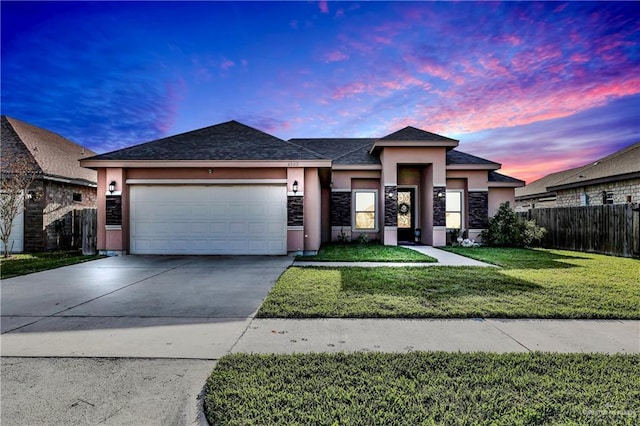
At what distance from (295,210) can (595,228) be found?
1106cm

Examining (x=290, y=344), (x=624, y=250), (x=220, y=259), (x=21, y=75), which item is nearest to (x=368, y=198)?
(x=220, y=259)

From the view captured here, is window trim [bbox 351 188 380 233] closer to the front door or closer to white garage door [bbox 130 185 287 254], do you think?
the front door

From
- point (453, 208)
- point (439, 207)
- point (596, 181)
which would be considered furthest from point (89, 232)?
point (596, 181)

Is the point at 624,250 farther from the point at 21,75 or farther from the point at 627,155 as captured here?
the point at 21,75

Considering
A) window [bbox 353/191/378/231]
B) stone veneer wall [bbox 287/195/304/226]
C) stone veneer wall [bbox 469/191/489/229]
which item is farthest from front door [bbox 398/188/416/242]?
stone veneer wall [bbox 287/195/304/226]

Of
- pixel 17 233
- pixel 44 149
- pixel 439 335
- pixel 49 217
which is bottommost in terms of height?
Result: pixel 439 335

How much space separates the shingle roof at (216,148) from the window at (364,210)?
442cm

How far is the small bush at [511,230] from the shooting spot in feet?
42.6

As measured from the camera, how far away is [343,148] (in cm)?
1755

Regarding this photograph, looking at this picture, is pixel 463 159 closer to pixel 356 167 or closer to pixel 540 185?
pixel 356 167

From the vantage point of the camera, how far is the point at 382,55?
11.3 meters

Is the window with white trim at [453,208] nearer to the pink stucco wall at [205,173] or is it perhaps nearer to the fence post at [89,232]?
the pink stucco wall at [205,173]

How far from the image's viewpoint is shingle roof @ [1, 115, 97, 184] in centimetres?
1272

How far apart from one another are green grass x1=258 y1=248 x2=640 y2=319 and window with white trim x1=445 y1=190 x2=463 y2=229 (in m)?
6.45
